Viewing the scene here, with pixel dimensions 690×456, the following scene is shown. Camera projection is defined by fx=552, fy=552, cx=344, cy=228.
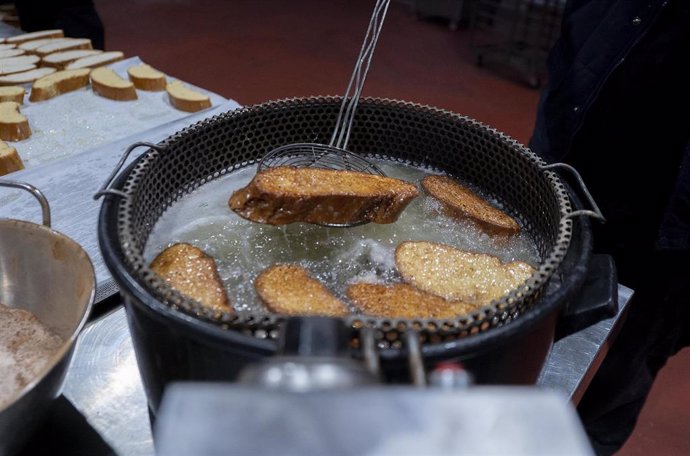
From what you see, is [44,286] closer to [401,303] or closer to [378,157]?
[401,303]

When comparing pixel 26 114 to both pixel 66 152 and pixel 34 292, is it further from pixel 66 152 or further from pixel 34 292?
pixel 34 292

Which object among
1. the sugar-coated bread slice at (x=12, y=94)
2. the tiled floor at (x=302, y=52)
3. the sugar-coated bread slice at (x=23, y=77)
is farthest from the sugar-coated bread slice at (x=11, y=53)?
the tiled floor at (x=302, y=52)

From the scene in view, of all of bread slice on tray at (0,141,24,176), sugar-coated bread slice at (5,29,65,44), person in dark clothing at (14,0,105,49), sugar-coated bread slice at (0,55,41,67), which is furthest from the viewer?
person in dark clothing at (14,0,105,49)

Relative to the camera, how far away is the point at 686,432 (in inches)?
83.9

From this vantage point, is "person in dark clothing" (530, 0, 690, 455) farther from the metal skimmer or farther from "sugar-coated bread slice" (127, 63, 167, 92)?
"sugar-coated bread slice" (127, 63, 167, 92)

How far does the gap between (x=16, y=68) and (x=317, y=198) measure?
2.20 metres

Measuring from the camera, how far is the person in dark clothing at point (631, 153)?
1.58 meters

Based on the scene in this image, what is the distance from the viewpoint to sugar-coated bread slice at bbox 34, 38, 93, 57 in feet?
9.10

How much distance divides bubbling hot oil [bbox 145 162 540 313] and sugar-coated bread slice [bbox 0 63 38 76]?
6.02ft

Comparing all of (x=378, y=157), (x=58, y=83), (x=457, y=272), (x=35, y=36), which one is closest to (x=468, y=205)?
(x=457, y=272)

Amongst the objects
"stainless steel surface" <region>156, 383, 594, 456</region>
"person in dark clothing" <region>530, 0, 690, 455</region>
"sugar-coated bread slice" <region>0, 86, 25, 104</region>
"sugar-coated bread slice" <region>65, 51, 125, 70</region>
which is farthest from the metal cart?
"stainless steel surface" <region>156, 383, 594, 456</region>

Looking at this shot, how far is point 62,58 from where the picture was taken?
2725 mm

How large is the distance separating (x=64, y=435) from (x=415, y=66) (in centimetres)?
471

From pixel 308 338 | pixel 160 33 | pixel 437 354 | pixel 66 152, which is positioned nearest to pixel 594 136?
pixel 437 354
